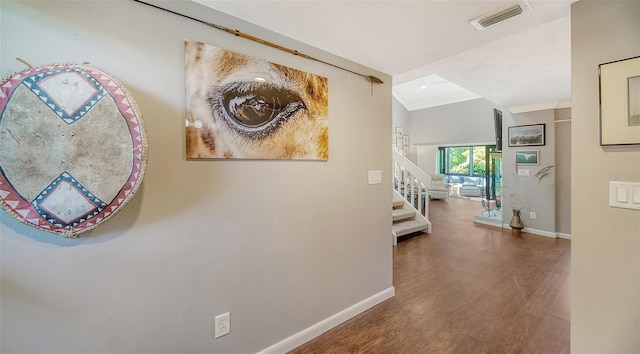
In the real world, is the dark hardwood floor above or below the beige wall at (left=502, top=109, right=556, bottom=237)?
below

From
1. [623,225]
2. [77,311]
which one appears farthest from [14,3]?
[623,225]

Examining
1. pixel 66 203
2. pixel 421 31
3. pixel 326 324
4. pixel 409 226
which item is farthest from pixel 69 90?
pixel 409 226

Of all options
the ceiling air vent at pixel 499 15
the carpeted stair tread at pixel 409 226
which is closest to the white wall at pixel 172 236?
the ceiling air vent at pixel 499 15

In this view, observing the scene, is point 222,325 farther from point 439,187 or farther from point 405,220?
point 439,187

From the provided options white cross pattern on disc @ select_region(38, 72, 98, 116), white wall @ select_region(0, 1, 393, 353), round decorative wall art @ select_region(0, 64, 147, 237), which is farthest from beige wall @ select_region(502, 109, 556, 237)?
white cross pattern on disc @ select_region(38, 72, 98, 116)

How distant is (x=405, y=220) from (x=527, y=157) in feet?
8.08

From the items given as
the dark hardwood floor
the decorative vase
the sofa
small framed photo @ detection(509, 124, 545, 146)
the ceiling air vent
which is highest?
the ceiling air vent

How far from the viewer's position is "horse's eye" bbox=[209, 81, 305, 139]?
1.33m

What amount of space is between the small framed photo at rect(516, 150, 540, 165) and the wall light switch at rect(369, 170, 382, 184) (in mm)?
3876

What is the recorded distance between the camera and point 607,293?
46.3 inches

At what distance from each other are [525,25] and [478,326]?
2118 mm

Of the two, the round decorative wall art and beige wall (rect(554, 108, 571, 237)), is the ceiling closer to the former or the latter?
the round decorative wall art

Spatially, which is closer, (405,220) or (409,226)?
(409,226)

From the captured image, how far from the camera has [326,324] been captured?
181 cm
